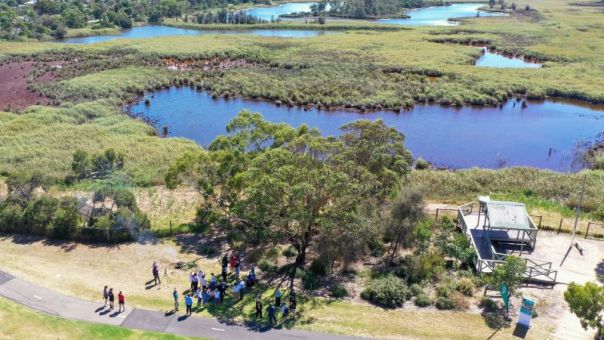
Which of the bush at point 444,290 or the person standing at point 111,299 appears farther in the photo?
the bush at point 444,290

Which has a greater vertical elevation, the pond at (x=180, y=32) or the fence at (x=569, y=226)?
the pond at (x=180, y=32)

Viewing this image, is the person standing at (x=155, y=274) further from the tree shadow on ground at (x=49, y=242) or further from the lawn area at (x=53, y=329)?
the tree shadow on ground at (x=49, y=242)

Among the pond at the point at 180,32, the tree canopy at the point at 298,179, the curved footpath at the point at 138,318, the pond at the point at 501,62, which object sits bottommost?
the curved footpath at the point at 138,318

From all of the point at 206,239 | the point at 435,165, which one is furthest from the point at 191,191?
the point at 435,165

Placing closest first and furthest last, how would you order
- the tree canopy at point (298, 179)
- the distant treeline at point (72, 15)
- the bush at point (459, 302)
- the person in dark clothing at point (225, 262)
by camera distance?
the bush at point (459, 302), the tree canopy at point (298, 179), the person in dark clothing at point (225, 262), the distant treeline at point (72, 15)

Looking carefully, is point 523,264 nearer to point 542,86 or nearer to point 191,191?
point 191,191

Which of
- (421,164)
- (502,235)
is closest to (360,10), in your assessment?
(421,164)

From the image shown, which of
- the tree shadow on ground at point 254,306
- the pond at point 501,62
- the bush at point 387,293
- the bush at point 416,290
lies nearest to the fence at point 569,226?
the bush at point 416,290

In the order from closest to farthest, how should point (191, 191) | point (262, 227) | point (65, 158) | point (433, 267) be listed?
point (433, 267), point (262, 227), point (191, 191), point (65, 158)
